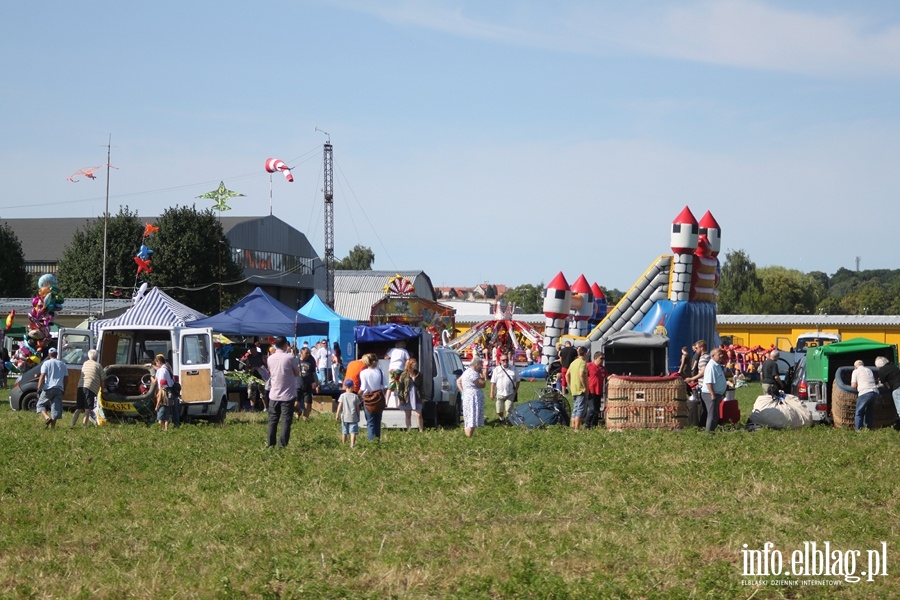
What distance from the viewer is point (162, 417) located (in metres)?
20.4

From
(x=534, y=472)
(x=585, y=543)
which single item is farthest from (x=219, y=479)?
(x=585, y=543)

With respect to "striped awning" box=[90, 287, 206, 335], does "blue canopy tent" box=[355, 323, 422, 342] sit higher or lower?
lower

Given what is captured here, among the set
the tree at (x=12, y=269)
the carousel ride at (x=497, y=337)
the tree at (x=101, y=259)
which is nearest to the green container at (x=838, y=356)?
the carousel ride at (x=497, y=337)

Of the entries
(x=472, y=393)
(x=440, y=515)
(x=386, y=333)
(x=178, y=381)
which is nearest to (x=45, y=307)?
(x=178, y=381)

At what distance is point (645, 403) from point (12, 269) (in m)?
60.1

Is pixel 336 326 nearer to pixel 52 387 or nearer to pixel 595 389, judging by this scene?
pixel 52 387

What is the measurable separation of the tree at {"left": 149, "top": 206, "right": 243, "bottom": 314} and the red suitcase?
48385mm

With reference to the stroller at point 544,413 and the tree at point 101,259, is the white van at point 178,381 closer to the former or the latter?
the stroller at point 544,413

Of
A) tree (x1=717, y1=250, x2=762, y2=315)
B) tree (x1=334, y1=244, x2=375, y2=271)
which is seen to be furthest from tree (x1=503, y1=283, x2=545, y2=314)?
tree (x1=717, y1=250, x2=762, y2=315)

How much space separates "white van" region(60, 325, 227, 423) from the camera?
2109cm

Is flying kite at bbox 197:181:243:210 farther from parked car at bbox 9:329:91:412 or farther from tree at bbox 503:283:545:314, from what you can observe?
tree at bbox 503:283:545:314

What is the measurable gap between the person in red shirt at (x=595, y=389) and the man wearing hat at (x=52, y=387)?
32.2 feet

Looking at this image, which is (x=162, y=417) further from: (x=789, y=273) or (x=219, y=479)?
(x=789, y=273)

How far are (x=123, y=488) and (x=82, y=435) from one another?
5898mm
